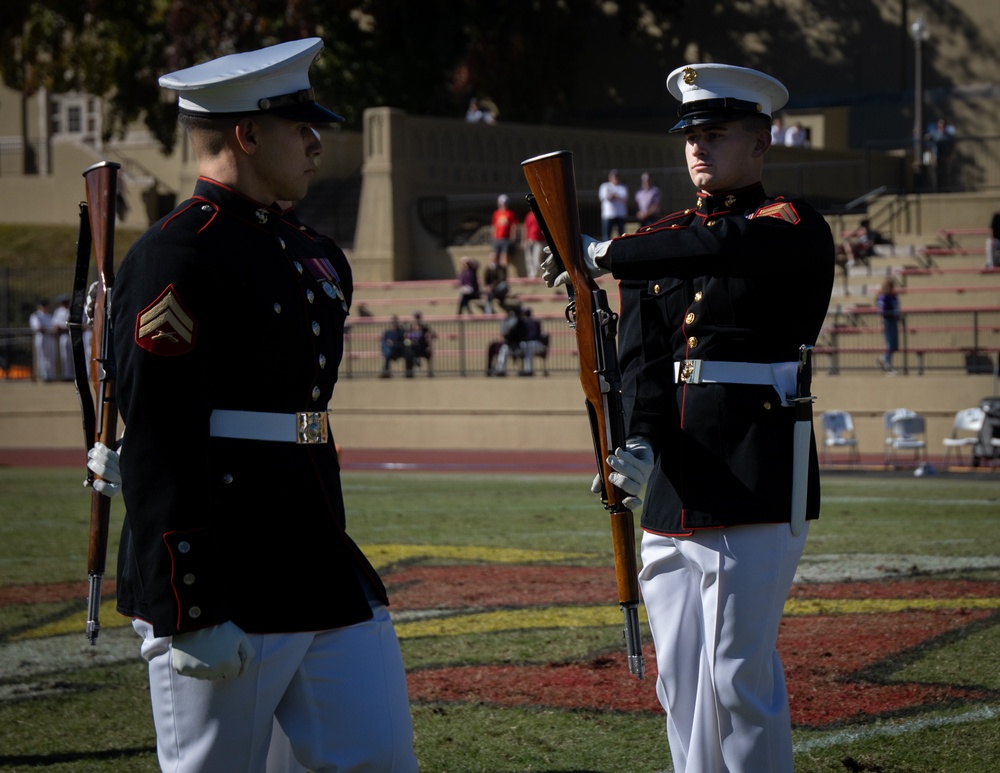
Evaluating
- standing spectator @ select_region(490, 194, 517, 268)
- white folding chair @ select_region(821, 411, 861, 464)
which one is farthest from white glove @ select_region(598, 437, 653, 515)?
standing spectator @ select_region(490, 194, 517, 268)

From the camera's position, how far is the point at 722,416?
4641 mm

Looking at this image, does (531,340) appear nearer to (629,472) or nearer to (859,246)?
(859,246)

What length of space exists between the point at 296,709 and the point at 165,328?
37.5 inches

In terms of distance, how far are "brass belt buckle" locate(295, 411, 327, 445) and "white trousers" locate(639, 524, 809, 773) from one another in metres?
1.22

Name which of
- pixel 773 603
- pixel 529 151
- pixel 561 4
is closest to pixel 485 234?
pixel 529 151

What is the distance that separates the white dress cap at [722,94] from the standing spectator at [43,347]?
24.8m

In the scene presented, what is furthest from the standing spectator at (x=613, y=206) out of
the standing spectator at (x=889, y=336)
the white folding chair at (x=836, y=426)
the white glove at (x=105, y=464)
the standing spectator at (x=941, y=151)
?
the white glove at (x=105, y=464)

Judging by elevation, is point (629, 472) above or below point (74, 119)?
below

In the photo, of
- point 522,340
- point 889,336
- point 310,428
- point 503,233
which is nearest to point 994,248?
point 889,336

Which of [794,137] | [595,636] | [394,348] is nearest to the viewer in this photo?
[595,636]

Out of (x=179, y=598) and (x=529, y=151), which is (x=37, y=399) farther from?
(x=179, y=598)

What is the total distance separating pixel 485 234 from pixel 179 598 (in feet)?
98.6

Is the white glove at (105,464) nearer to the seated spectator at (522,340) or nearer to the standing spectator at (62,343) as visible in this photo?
the seated spectator at (522,340)

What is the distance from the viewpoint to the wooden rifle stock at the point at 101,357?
15.7 feet
